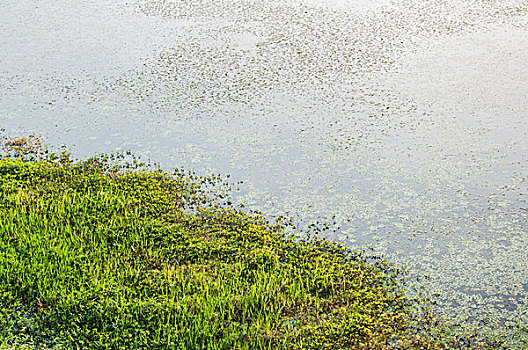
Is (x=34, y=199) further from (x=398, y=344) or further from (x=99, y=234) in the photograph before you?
(x=398, y=344)

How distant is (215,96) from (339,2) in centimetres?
394

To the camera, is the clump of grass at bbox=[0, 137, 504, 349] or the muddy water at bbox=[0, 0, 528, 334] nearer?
the clump of grass at bbox=[0, 137, 504, 349]

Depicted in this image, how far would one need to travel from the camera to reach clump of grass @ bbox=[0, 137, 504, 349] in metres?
3.11

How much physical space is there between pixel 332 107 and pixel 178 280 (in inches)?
126

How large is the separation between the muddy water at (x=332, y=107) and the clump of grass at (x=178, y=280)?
1.22ft

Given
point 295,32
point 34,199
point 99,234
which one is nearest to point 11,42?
point 295,32

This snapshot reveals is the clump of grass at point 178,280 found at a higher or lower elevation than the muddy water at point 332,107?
lower

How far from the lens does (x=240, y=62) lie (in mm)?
7211

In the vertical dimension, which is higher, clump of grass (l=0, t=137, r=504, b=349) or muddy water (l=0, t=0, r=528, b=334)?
muddy water (l=0, t=0, r=528, b=334)

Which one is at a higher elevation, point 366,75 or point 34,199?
point 366,75

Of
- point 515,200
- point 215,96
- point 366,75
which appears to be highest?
point 366,75

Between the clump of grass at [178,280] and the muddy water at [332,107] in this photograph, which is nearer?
the clump of grass at [178,280]

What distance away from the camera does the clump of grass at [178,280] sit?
10.2ft

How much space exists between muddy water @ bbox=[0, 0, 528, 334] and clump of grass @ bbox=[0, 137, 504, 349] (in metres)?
0.37
